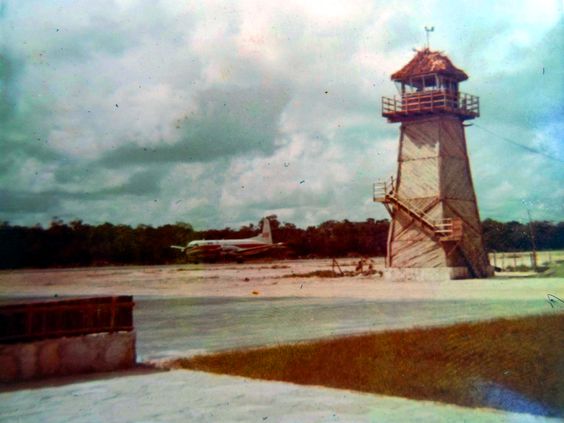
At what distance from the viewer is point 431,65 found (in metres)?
43.0

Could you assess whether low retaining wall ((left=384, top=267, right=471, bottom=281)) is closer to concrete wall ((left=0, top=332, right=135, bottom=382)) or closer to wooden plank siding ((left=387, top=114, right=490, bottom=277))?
wooden plank siding ((left=387, top=114, right=490, bottom=277))

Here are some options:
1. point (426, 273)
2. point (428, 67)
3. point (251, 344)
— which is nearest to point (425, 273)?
point (426, 273)

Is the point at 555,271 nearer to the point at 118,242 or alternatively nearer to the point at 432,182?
the point at 432,182

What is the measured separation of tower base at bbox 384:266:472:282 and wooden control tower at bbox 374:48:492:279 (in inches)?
2.4

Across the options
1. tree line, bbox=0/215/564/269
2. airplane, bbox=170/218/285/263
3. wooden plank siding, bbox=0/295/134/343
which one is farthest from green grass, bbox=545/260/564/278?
airplane, bbox=170/218/285/263

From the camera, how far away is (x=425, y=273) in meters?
Result: 42.7

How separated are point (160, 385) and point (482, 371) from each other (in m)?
4.95

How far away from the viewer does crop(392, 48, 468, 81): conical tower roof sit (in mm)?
42906

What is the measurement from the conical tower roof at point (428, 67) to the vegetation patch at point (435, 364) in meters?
29.9

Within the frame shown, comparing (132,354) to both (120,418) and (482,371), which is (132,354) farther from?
(482,371)

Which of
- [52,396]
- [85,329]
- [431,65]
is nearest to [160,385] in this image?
[52,396]

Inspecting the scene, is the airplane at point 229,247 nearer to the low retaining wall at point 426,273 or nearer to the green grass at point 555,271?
the low retaining wall at point 426,273

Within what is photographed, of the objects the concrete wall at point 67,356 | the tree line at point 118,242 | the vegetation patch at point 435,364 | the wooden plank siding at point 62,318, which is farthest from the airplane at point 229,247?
the concrete wall at point 67,356

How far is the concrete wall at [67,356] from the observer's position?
10.8 metres
